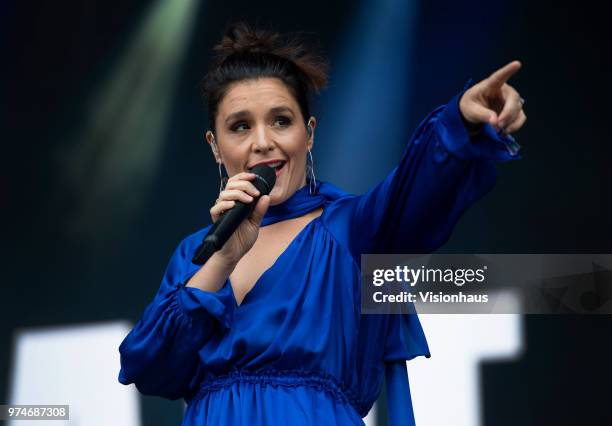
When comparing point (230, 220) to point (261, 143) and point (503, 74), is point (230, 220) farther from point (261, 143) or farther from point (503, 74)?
point (503, 74)

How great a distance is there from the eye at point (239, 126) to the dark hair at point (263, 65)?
101mm

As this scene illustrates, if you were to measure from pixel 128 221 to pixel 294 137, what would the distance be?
216cm

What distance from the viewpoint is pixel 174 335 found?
71.7 inches

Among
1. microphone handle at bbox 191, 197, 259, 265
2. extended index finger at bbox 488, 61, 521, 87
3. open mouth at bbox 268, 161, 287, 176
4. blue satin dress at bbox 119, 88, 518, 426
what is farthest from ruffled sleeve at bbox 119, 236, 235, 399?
extended index finger at bbox 488, 61, 521, 87

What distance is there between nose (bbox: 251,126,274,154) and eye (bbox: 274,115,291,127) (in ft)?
0.16

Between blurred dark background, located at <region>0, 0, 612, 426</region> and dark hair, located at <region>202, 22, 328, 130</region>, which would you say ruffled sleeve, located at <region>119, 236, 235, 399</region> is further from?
blurred dark background, located at <region>0, 0, 612, 426</region>

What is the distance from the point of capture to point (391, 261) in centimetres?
186

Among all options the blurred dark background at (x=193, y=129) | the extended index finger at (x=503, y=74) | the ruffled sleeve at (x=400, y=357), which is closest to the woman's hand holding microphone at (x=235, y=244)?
the ruffled sleeve at (x=400, y=357)

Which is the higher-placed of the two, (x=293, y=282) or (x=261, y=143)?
(x=261, y=143)

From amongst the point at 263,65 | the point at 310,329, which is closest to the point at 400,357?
the point at 310,329

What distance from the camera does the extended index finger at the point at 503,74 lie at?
1.44m

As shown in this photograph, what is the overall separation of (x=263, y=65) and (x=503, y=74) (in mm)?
752

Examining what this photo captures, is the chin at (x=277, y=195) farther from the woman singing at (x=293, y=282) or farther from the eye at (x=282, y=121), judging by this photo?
the eye at (x=282, y=121)

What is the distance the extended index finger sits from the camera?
144cm
